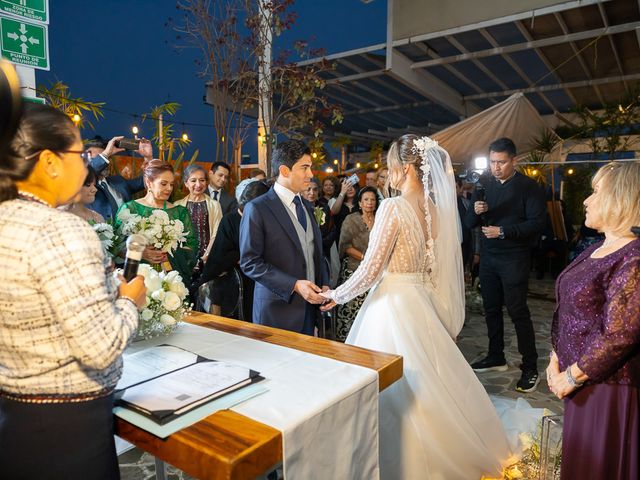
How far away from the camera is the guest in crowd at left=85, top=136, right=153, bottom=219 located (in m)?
4.11

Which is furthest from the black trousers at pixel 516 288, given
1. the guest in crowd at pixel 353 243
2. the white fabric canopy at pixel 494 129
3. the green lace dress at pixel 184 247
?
the white fabric canopy at pixel 494 129

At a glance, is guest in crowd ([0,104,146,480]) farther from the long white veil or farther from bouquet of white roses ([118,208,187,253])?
the long white veil

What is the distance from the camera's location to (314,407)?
4.26ft

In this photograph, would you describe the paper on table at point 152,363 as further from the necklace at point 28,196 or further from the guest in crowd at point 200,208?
A: the guest in crowd at point 200,208

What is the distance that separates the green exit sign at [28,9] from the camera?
11.8 feet

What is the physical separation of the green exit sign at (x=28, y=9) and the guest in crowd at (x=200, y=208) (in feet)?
5.68

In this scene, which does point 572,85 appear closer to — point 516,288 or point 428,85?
point 428,85

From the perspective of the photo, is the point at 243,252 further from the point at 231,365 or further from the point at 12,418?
the point at 12,418

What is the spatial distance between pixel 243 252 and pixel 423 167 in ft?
4.07

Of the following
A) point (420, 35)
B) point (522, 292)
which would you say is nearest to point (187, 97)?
point (420, 35)

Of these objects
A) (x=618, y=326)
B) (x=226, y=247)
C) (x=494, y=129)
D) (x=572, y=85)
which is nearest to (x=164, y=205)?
(x=226, y=247)

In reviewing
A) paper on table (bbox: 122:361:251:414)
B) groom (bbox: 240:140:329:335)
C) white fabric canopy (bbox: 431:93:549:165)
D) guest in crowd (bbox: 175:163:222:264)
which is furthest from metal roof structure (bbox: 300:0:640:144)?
paper on table (bbox: 122:361:251:414)

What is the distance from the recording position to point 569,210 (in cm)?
1133

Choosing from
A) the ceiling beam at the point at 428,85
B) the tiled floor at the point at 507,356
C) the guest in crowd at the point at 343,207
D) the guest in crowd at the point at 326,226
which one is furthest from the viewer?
the ceiling beam at the point at 428,85
